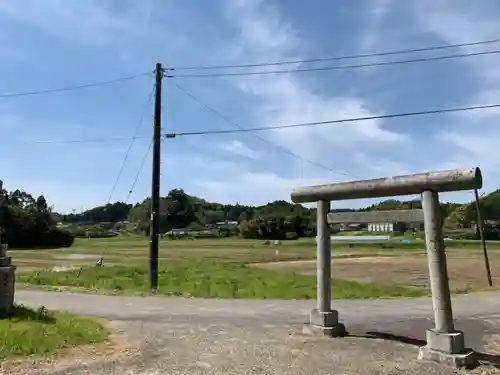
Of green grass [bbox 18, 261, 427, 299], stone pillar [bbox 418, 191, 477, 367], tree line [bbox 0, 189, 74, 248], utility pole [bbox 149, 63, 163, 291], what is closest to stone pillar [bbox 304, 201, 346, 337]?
stone pillar [bbox 418, 191, 477, 367]

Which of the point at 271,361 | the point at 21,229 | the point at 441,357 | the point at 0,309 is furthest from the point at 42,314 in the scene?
the point at 21,229

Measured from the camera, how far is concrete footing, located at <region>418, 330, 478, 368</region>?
6.84 meters

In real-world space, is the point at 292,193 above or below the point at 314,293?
above

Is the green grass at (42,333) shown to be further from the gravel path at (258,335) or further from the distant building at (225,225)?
the distant building at (225,225)

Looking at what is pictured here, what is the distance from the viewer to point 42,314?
31.2 ft

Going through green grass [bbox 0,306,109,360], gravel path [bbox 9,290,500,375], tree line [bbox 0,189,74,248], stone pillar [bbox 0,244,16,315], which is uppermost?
tree line [bbox 0,189,74,248]

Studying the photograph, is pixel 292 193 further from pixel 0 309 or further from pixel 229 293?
pixel 229 293

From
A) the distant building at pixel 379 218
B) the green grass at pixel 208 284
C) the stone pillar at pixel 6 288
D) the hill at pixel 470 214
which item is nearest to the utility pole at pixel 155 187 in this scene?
the green grass at pixel 208 284

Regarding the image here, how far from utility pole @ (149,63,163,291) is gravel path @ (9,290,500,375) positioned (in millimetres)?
2756

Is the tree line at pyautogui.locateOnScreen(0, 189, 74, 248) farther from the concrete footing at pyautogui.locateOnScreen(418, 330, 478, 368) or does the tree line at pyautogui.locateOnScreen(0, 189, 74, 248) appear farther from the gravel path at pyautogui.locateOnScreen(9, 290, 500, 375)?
the concrete footing at pyautogui.locateOnScreen(418, 330, 478, 368)

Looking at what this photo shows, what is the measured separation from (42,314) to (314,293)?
8.29m

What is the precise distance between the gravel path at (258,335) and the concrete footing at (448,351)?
182 mm

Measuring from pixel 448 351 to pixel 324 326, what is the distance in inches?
91.7

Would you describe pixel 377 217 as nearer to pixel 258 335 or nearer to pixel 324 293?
pixel 324 293
